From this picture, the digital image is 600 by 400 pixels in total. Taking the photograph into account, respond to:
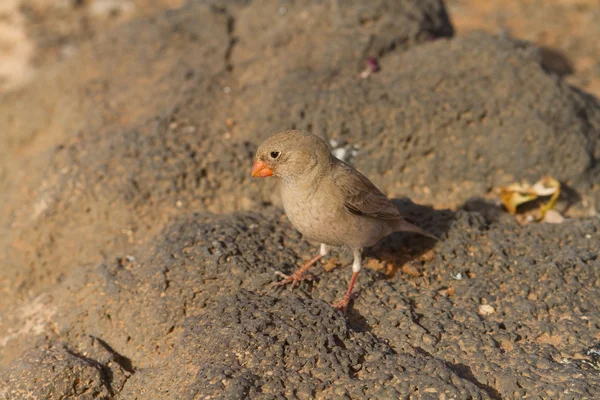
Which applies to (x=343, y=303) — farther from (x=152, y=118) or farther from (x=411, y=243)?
(x=152, y=118)

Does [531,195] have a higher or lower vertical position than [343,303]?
lower

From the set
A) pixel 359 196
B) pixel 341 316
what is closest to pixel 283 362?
pixel 341 316

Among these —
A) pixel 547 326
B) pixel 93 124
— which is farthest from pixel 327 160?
pixel 93 124

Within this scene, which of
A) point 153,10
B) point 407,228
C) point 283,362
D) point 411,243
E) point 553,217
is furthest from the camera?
point 153,10

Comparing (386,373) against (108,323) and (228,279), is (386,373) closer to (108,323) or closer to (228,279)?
(228,279)

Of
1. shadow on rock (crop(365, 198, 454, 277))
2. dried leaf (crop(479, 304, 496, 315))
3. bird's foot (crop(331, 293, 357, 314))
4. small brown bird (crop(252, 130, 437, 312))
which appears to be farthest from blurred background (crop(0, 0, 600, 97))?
bird's foot (crop(331, 293, 357, 314))
